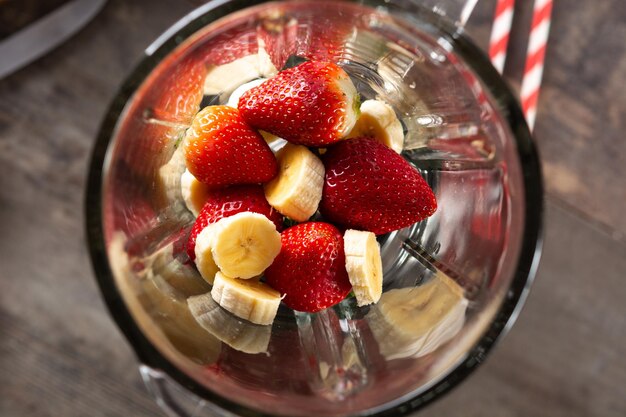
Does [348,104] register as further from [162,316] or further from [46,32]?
[46,32]

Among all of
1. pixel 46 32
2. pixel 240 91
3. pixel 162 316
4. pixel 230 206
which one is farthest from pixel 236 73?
pixel 46 32

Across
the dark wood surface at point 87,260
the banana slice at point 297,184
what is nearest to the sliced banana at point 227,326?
the banana slice at point 297,184

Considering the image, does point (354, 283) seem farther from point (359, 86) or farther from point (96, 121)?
point (96, 121)

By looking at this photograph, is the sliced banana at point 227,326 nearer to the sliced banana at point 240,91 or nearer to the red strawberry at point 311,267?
the red strawberry at point 311,267

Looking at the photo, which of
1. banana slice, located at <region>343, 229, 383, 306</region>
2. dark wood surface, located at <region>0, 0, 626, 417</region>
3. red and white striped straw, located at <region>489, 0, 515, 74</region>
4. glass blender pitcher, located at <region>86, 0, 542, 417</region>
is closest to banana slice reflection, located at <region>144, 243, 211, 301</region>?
glass blender pitcher, located at <region>86, 0, 542, 417</region>

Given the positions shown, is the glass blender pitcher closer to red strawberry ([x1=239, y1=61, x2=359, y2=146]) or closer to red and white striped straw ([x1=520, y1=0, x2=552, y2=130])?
red strawberry ([x1=239, y1=61, x2=359, y2=146])

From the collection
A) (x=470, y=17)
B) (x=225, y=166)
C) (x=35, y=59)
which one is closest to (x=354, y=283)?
(x=225, y=166)
